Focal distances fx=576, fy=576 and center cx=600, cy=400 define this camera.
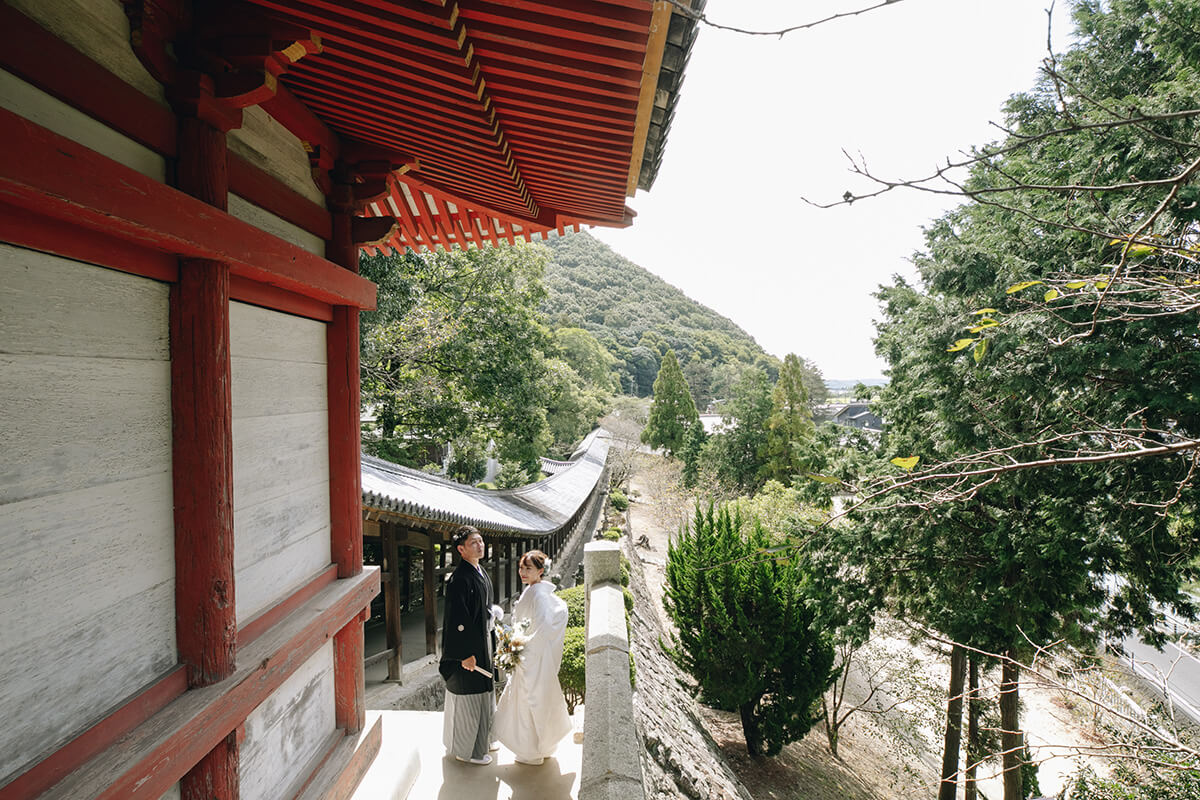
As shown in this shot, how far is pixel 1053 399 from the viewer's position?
19.8ft

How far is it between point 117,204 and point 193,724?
121 cm

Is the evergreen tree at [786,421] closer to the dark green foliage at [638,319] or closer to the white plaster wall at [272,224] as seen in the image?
the white plaster wall at [272,224]

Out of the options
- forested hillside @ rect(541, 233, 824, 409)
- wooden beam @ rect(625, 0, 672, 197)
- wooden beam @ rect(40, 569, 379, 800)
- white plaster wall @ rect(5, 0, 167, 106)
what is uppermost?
forested hillside @ rect(541, 233, 824, 409)

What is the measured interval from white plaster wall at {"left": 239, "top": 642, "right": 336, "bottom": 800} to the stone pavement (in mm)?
522

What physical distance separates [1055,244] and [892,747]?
355 inches

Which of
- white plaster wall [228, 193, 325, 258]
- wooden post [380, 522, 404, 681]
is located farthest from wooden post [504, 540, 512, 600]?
white plaster wall [228, 193, 325, 258]

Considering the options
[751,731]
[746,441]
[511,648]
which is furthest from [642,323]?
[511,648]

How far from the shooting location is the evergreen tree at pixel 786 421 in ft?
76.5

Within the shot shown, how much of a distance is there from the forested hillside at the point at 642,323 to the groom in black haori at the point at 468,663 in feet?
139

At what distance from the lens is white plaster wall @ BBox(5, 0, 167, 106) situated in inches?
47.5

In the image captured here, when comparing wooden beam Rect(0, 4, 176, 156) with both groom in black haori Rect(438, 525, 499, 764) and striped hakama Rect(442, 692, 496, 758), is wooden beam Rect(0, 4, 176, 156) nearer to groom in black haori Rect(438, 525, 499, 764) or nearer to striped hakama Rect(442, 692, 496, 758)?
groom in black haori Rect(438, 525, 499, 764)

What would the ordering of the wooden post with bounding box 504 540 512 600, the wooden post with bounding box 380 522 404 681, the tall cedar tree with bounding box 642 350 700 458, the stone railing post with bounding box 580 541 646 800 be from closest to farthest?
the stone railing post with bounding box 580 541 646 800 < the wooden post with bounding box 380 522 404 681 < the wooden post with bounding box 504 540 512 600 < the tall cedar tree with bounding box 642 350 700 458

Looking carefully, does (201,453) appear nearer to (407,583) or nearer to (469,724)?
(469,724)

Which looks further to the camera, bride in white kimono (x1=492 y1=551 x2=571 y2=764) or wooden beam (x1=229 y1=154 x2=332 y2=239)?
bride in white kimono (x1=492 y1=551 x2=571 y2=764)
